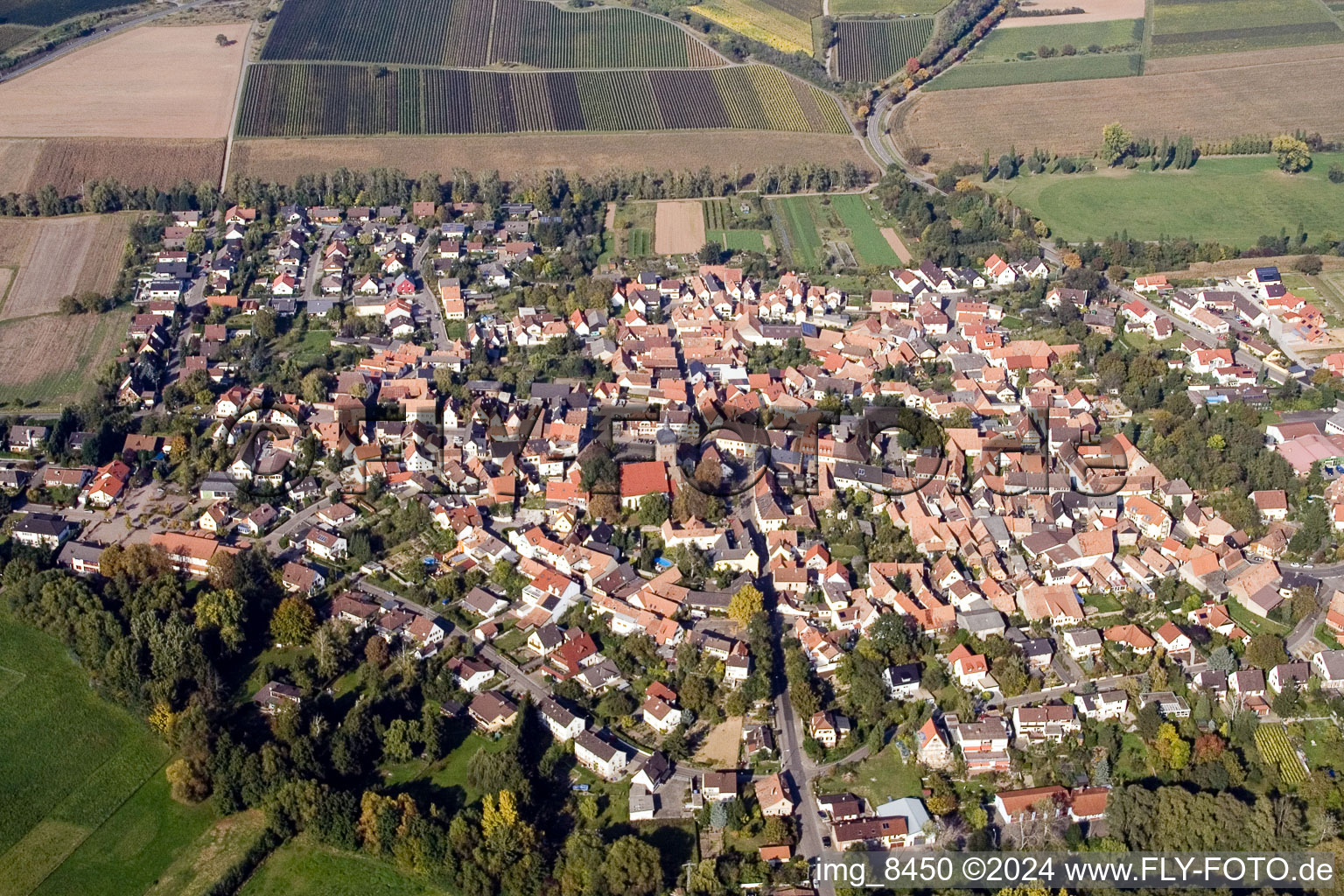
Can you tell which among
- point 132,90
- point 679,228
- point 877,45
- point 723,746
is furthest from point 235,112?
point 723,746

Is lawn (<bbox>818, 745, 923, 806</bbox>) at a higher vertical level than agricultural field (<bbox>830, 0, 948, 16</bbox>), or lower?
higher

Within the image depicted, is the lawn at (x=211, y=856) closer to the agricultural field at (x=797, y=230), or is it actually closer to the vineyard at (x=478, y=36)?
the agricultural field at (x=797, y=230)

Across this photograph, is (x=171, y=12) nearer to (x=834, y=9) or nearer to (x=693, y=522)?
(x=834, y=9)

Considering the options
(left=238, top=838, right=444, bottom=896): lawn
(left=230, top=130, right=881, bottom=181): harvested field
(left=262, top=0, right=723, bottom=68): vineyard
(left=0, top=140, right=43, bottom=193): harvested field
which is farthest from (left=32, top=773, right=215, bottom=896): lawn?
(left=262, top=0, right=723, bottom=68): vineyard

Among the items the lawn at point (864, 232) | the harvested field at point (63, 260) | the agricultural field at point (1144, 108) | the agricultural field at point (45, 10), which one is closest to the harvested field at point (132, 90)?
the agricultural field at point (45, 10)

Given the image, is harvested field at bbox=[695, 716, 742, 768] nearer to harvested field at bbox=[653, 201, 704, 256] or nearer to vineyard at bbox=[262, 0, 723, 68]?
harvested field at bbox=[653, 201, 704, 256]

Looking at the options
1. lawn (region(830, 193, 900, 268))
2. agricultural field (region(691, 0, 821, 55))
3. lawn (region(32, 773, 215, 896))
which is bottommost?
lawn (region(830, 193, 900, 268))
